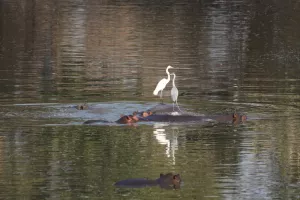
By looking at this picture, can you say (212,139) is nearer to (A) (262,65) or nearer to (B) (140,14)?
(A) (262,65)

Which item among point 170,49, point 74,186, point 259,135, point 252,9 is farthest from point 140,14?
point 74,186

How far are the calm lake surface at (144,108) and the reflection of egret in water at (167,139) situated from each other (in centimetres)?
2

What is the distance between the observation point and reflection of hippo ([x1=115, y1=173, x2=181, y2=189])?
15.8 meters

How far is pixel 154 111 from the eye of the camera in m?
22.6

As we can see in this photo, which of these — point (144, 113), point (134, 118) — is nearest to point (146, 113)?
point (144, 113)

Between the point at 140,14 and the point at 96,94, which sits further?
the point at 140,14

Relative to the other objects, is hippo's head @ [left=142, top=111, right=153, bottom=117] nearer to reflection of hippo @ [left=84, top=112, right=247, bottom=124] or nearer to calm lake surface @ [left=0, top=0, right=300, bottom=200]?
reflection of hippo @ [left=84, top=112, right=247, bottom=124]

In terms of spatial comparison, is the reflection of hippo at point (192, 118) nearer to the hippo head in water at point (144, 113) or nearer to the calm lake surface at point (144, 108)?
the hippo head in water at point (144, 113)

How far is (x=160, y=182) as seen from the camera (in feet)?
52.0

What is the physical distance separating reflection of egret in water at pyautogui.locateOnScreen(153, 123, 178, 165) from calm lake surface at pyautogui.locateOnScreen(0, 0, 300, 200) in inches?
0.7

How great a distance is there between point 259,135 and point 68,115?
413 cm

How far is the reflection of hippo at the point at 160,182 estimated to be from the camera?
15.8m

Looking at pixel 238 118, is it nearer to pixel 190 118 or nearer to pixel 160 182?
pixel 190 118

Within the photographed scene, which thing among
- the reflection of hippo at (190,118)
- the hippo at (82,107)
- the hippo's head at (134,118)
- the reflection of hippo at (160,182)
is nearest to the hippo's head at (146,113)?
the reflection of hippo at (190,118)
